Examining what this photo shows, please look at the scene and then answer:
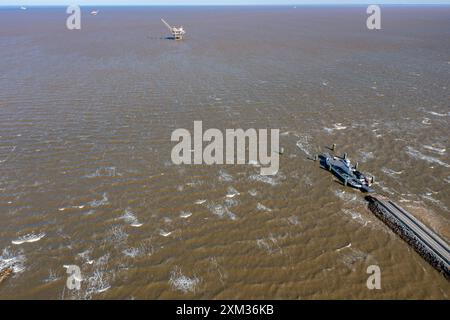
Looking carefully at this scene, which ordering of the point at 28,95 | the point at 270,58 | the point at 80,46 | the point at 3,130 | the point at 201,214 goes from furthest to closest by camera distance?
the point at 80,46, the point at 270,58, the point at 28,95, the point at 3,130, the point at 201,214

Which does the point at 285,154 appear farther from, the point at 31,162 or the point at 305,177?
the point at 31,162

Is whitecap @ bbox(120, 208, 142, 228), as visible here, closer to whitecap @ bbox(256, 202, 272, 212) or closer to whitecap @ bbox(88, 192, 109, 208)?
whitecap @ bbox(88, 192, 109, 208)

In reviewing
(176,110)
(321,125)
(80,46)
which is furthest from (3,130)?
(80,46)

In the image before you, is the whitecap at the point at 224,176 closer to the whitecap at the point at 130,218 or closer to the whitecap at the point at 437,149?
the whitecap at the point at 130,218

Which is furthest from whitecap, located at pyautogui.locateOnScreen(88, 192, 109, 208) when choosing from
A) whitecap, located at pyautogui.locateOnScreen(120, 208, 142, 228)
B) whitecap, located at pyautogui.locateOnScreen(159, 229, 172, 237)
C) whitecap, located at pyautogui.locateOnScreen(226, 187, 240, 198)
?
whitecap, located at pyautogui.locateOnScreen(226, 187, 240, 198)

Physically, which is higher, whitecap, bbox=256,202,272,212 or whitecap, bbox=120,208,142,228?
whitecap, bbox=256,202,272,212
